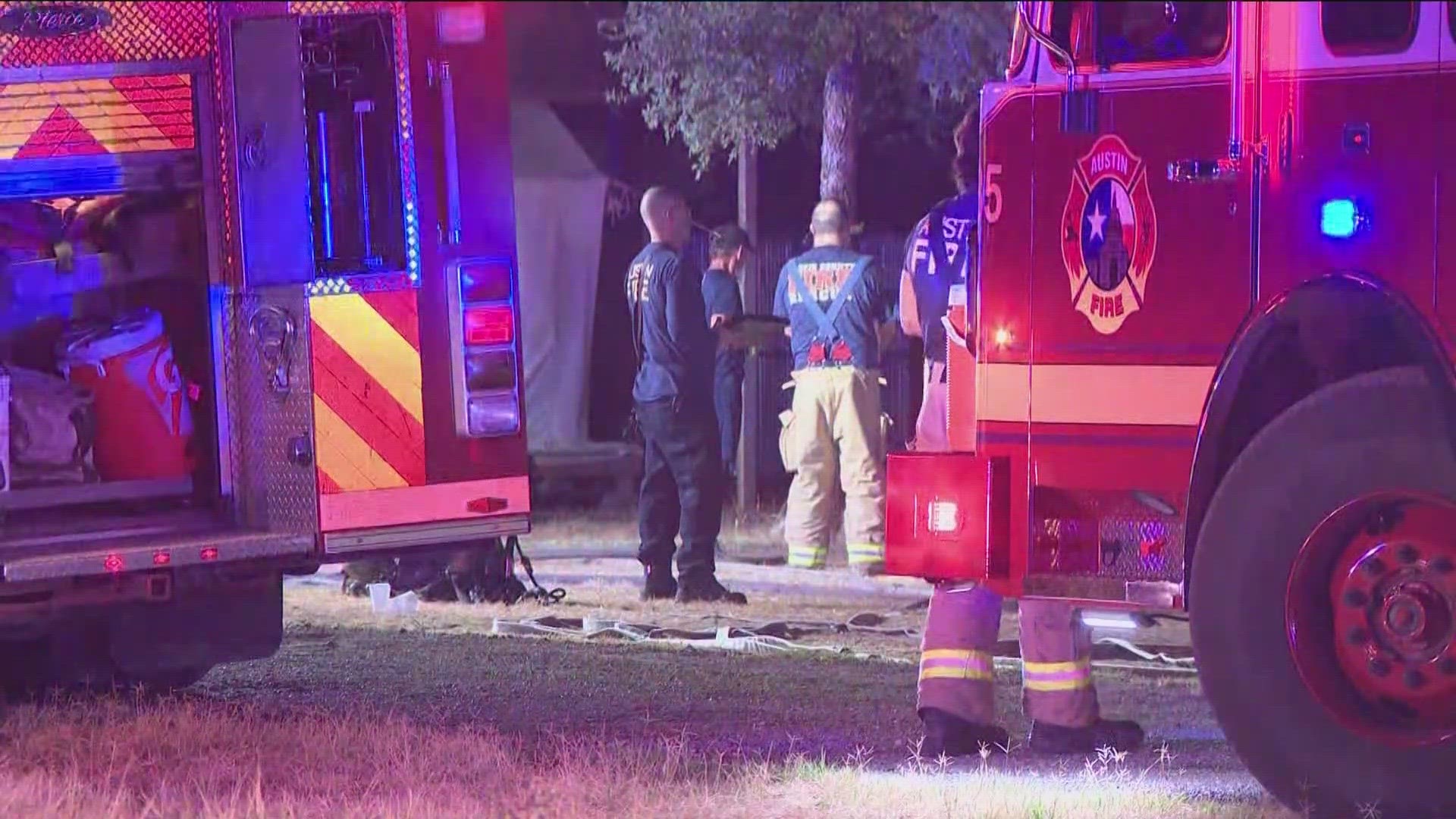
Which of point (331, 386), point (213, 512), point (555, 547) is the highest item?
point (331, 386)

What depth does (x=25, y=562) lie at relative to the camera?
20.6 ft

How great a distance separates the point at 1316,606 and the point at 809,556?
20.9 ft

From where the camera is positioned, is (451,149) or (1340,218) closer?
(1340,218)

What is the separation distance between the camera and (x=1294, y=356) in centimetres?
524

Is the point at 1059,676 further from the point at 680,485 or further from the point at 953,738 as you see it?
the point at 680,485

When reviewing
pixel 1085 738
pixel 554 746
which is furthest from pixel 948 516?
pixel 554 746

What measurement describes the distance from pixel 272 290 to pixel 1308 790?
11.3 feet

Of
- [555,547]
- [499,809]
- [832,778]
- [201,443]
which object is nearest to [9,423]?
[201,443]

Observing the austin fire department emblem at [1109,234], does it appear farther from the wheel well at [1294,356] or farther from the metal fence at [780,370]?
the metal fence at [780,370]

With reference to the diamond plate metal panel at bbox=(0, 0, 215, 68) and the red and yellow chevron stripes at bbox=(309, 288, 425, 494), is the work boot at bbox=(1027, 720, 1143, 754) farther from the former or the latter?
the diamond plate metal panel at bbox=(0, 0, 215, 68)

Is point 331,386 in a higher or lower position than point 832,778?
higher

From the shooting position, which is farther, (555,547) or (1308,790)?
(555,547)

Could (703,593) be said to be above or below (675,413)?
below

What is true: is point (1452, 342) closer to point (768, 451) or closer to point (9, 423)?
point (9, 423)
